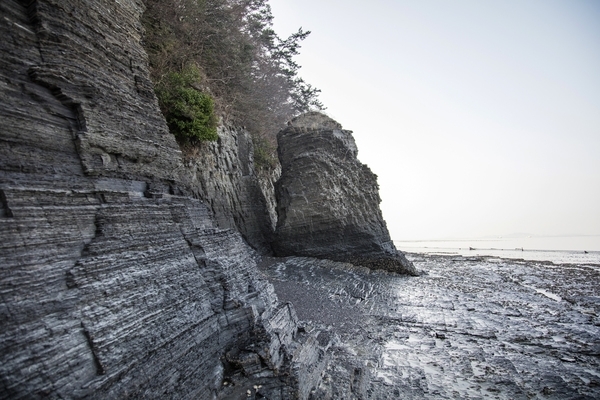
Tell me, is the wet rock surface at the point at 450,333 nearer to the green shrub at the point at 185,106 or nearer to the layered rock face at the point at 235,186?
the layered rock face at the point at 235,186

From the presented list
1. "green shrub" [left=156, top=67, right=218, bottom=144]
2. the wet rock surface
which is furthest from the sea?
"green shrub" [left=156, top=67, right=218, bottom=144]

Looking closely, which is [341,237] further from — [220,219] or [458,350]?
[458,350]

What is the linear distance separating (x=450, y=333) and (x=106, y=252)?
9960 mm

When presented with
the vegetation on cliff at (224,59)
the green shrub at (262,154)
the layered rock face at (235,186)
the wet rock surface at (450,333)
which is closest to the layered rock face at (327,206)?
the layered rock face at (235,186)

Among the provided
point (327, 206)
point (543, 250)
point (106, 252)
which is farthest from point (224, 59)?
point (543, 250)

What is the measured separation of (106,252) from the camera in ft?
16.0

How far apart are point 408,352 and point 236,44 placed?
19.0 meters

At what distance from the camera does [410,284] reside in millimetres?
16625

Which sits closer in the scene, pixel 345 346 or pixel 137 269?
pixel 137 269

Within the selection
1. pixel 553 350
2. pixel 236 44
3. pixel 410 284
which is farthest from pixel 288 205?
pixel 553 350

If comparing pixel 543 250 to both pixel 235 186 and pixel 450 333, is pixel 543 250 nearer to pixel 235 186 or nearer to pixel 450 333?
pixel 450 333

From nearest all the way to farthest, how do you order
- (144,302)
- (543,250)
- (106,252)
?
(106,252) → (144,302) → (543,250)

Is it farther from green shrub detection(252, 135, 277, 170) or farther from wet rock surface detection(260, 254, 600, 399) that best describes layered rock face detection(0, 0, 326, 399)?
green shrub detection(252, 135, 277, 170)

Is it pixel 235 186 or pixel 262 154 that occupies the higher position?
pixel 262 154
